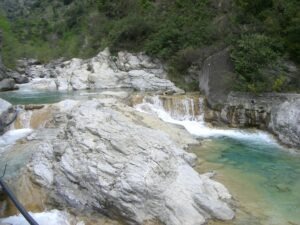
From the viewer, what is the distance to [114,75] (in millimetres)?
23516

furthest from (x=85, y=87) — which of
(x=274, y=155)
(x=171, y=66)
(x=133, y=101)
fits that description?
(x=274, y=155)

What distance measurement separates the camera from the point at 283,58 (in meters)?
16.4

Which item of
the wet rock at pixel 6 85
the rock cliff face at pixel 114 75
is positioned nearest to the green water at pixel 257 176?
the rock cliff face at pixel 114 75

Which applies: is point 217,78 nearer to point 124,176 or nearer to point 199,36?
point 199,36

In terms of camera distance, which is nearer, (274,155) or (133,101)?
(274,155)

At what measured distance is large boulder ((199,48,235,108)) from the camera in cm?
1627

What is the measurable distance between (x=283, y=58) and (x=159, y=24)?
424 inches

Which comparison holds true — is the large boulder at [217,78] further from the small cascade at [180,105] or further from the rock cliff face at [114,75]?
the rock cliff face at [114,75]

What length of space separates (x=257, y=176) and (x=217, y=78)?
7608 millimetres

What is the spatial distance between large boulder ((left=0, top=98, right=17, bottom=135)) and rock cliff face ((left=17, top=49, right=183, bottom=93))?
859cm

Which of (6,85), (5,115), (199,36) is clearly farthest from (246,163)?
(6,85)

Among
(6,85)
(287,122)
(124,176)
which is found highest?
(6,85)

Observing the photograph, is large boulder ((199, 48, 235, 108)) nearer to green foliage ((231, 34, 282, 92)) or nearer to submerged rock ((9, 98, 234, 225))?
green foliage ((231, 34, 282, 92))

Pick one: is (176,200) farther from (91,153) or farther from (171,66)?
(171,66)
